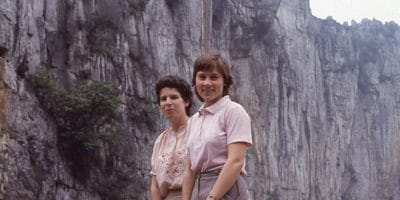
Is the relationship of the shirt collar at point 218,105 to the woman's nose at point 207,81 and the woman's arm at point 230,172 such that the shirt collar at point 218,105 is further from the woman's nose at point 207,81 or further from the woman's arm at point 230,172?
the woman's arm at point 230,172

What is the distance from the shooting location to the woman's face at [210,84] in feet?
13.1

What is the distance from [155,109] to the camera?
2436cm

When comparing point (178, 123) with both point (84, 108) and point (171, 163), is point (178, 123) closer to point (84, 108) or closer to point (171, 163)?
point (171, 163)

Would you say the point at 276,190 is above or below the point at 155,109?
below

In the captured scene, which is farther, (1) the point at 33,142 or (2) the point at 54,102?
(2) the point at 54,102

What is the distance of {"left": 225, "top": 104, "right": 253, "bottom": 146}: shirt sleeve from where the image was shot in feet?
12.7

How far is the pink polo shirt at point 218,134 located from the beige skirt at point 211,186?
4 cm

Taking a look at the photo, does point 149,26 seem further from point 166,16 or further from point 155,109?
point 155,109

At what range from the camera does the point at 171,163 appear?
A: 4.69 meters

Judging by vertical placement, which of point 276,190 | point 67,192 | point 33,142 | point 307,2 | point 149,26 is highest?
point 307,2

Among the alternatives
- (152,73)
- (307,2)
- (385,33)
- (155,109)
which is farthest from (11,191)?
(385,33)

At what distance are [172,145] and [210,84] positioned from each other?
90 centimetres

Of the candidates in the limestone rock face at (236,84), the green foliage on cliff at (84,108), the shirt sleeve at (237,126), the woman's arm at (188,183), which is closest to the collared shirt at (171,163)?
the woman's arm at (188,183)

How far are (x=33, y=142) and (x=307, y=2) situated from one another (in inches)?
1219
